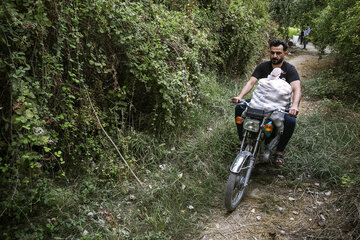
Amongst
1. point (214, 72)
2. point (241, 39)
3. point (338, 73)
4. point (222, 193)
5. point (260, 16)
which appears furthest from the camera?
point (260, 16)

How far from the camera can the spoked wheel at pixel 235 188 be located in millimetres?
2891

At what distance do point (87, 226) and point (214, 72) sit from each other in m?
4.69

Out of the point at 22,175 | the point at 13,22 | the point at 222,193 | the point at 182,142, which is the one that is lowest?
the point at 222,193

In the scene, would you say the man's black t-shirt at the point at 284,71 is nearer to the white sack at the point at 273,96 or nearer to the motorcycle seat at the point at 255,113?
the white sack at the point at 273,96

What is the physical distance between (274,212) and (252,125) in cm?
111

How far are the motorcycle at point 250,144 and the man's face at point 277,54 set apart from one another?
80cm

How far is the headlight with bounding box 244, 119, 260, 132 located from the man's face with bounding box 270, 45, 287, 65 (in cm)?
111

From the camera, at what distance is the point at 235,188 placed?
3086 millimetres

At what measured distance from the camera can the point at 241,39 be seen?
22.7 ft

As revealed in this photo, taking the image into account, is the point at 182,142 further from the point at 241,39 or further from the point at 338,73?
the point at 338,73

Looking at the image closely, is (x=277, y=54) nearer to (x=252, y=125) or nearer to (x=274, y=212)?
(x=252, y=125)

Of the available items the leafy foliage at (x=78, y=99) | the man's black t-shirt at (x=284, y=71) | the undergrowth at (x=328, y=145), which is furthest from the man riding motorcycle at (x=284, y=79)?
the leafy foliage at (x=78, y=99)

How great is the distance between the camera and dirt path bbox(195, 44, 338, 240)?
2.82 metres

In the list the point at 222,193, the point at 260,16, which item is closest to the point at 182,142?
the point at 222,193
